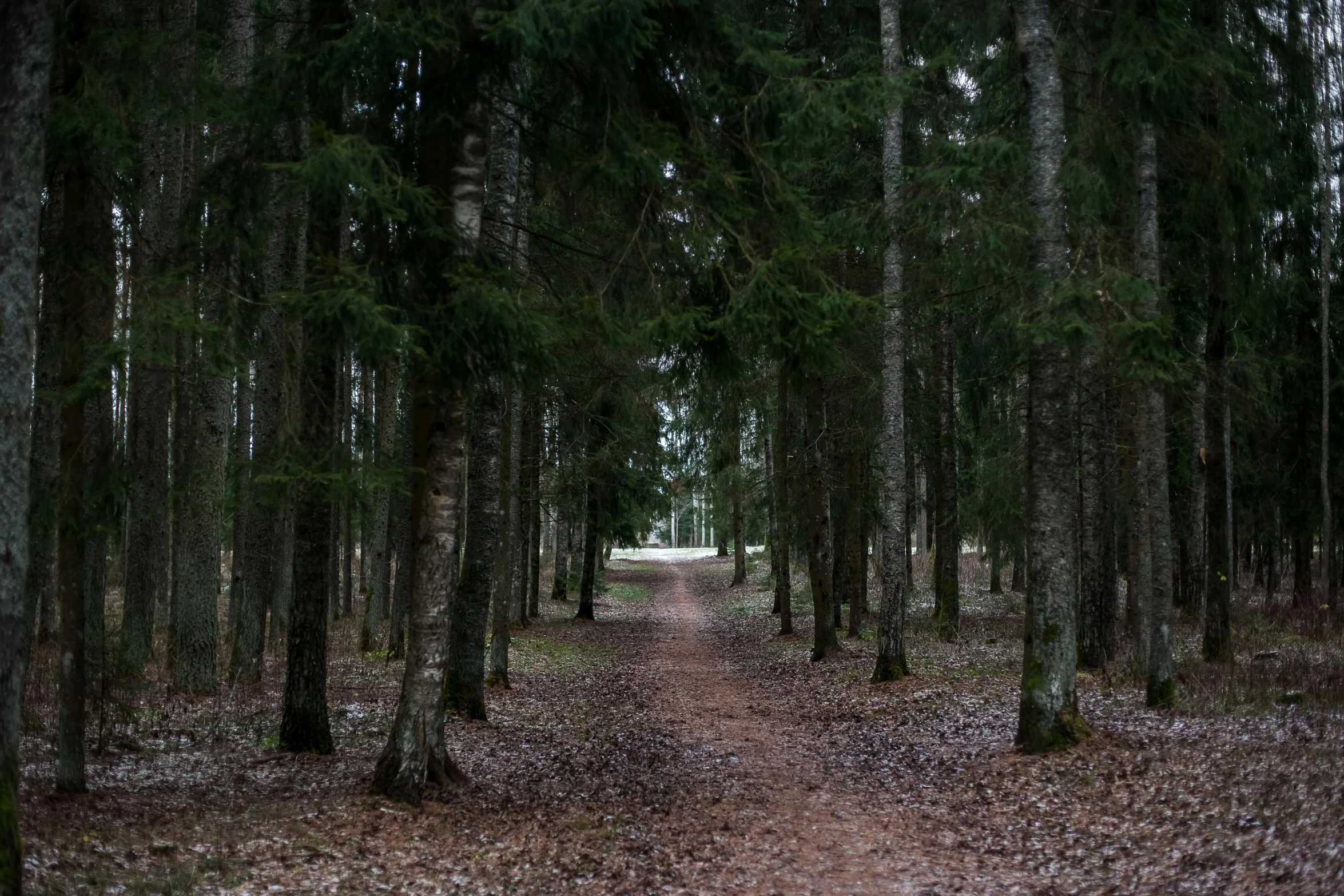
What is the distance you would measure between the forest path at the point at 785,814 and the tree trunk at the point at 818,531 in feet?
8.98

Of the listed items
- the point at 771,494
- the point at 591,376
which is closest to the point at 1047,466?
the point at 591,376

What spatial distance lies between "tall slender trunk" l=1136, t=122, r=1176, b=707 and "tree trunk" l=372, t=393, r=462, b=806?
7688mm

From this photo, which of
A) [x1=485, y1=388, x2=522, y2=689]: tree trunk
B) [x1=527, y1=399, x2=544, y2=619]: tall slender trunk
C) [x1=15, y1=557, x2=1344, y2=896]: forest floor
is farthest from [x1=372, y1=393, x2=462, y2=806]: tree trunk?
[x1=527, y1=399, x2=544, y2=619]: tall slender trunk

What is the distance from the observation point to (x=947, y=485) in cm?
1947

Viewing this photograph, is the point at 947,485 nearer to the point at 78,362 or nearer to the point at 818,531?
the point at 818,531

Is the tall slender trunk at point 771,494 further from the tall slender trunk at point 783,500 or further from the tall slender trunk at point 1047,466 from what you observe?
the tall slender trunk at point 1047,466

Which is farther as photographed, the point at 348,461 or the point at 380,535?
the point at 380,535

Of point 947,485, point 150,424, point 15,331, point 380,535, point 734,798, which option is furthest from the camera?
point 947,485

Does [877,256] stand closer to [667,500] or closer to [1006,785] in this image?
[1006,785]

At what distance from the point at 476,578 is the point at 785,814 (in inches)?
210

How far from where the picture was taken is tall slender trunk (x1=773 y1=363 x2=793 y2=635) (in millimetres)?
20531

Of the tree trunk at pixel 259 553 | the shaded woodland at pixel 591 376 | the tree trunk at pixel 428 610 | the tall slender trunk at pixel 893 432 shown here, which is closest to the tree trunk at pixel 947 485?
the shaded woodland at pixel 591 376

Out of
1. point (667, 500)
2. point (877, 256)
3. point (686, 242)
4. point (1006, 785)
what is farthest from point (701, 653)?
point (686, 242)

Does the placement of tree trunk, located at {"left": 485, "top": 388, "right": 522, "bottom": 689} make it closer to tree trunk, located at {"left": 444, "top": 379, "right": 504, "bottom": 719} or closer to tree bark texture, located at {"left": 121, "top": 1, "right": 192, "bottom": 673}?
tree trunk, located at {"left": 444, "top": 379, "right": 504, "bottom": 719}
